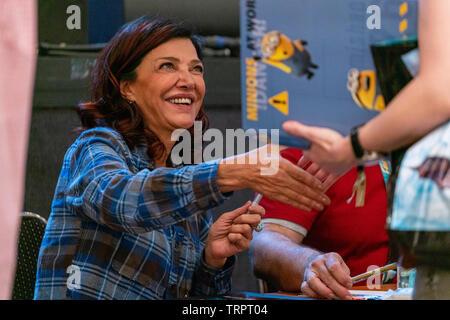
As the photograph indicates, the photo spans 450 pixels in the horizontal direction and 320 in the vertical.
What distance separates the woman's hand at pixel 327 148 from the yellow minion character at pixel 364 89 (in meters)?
0.08

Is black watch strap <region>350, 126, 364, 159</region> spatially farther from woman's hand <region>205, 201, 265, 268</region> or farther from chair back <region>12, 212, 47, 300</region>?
chair back <region>12, 212, 47, 300</region>

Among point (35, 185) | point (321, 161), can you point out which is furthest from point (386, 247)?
point (35, 185)

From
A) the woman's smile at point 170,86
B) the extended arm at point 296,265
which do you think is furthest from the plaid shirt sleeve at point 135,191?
the extended arm at point 296,265

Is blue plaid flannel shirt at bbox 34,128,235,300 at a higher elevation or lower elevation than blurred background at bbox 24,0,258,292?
lower

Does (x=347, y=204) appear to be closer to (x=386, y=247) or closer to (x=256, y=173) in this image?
(x=386, y=247)

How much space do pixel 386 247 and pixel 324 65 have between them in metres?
0.58

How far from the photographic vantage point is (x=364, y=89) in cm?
135

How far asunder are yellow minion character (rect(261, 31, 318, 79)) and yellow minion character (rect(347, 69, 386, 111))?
0.25 feet

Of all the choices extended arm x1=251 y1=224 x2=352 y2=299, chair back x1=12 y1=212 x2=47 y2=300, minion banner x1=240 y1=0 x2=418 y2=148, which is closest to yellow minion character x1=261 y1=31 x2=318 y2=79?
minion banner x1=240 y1=0 x2=418 y2=148

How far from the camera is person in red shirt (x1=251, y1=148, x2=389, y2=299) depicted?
60.8 inches

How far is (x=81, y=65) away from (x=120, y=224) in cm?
46

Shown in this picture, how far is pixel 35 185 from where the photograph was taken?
5.77ft

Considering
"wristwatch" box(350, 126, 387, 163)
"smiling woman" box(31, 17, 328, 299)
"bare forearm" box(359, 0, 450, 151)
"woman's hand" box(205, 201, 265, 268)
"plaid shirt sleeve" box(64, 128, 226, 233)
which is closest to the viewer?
"bare forearm" box(359, 0, 450, 151)

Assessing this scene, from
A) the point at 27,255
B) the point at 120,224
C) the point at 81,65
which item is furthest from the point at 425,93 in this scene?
the point at 27,255
